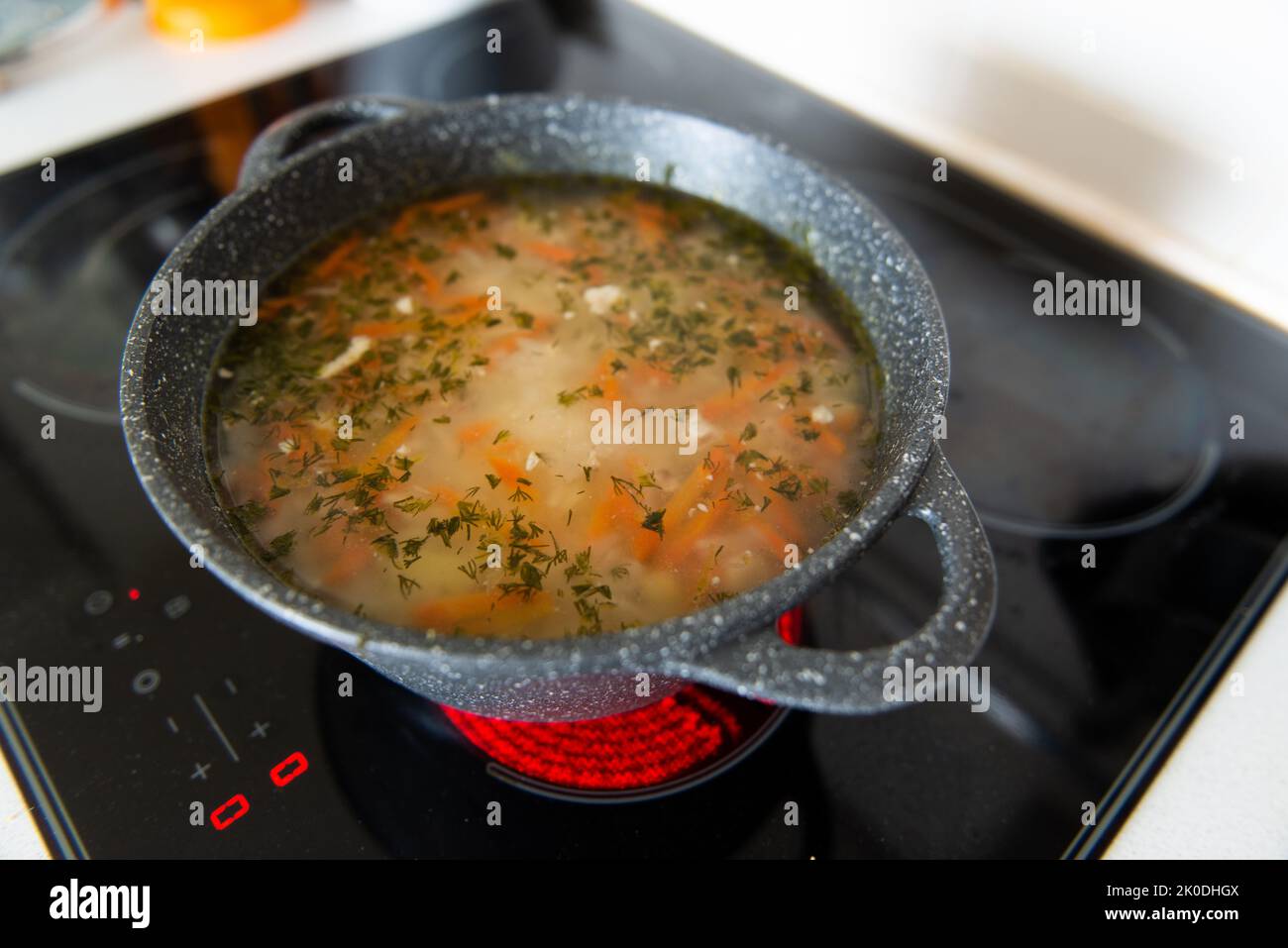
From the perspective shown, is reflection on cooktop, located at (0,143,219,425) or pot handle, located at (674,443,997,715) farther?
reflection on cooktop, located at (0,143,219,425)

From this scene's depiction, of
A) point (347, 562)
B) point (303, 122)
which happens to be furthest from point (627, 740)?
point (303, 122)

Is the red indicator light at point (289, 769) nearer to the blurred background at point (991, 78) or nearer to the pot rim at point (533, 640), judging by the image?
the pot rim at point (533, 640)

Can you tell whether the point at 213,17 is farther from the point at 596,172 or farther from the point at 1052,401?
the point at 1052,401

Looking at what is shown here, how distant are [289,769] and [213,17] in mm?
1610

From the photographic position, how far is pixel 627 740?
98 cm

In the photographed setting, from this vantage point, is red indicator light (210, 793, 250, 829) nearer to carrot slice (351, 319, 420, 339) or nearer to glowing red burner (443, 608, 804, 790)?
glowing red burner (443, 608, 804, 790)

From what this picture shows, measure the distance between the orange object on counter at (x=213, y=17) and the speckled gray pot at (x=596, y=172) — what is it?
0.68 m

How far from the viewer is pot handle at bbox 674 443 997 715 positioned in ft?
2.17

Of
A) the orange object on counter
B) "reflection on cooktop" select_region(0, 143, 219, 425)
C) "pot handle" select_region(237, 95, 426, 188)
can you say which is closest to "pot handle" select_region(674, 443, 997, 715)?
"pot handle" select_region(237, 95, 426, 188)

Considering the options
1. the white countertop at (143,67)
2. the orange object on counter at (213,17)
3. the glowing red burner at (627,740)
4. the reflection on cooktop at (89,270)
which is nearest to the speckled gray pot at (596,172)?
the glowing red burner at (627,740)

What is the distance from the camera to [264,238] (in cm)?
112

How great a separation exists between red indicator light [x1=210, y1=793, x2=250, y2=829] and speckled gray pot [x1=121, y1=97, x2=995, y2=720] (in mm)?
232

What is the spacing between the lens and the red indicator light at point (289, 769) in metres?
0.93
